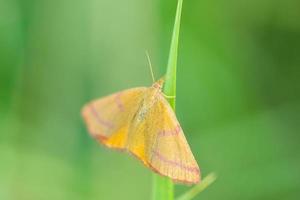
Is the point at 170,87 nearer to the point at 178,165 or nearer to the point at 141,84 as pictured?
the point at 178,165

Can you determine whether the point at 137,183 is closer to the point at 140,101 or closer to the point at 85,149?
the point at 85,149

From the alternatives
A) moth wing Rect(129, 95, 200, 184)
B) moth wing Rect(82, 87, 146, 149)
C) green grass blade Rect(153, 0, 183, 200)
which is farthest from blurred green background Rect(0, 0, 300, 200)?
green grass blade Rect(153, 0, 183, 200)

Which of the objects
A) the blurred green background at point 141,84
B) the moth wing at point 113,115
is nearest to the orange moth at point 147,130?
the moth wing at point 113,115

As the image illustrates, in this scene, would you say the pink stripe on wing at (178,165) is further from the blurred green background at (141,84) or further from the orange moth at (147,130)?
the blurred green background at (141,84)

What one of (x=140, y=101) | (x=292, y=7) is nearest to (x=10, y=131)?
(x=140, y=101)

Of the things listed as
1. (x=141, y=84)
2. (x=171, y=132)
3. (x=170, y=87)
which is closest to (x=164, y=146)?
(x=171, y=132)
